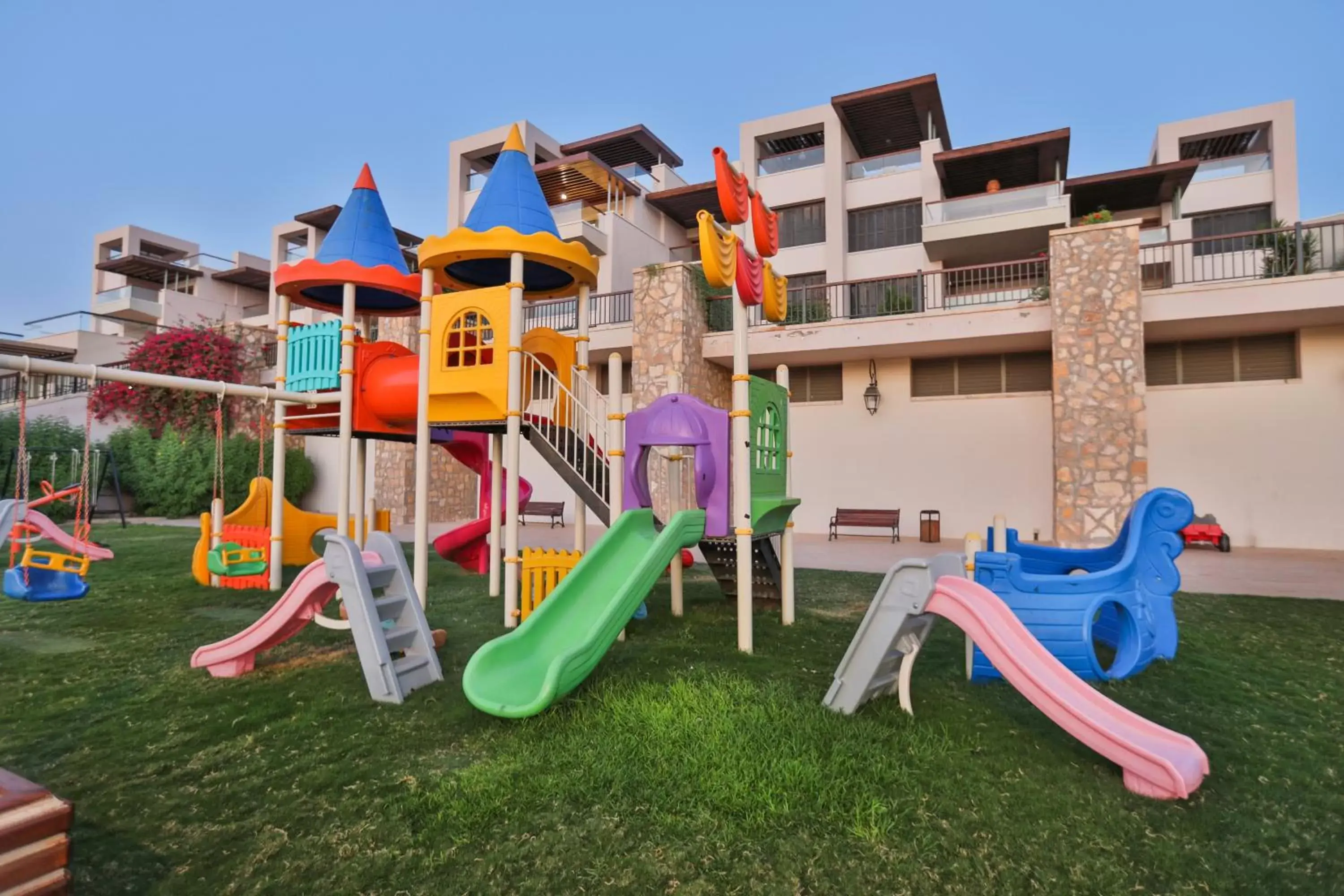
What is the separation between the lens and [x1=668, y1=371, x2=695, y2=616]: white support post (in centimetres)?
639

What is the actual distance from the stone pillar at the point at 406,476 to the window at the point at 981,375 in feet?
36.5

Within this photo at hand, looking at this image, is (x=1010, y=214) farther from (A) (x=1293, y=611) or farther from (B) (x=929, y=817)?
(B) (x=929, y=817)

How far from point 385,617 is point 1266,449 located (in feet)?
47.8

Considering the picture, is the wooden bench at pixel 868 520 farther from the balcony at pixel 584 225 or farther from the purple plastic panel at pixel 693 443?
the balcony at pixel 584 225

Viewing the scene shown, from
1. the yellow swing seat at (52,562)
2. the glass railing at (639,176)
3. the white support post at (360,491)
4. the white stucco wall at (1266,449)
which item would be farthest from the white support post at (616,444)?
the glass railing at (639,176)

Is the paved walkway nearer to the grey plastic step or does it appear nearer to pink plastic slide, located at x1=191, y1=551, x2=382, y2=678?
the grey plastic step

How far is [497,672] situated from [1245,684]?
4753 mm

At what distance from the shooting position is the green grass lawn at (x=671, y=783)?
243cm

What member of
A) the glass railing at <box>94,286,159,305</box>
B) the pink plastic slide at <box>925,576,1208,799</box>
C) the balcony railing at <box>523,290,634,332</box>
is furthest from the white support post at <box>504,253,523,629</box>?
the glass railing at <box>94,286,159,305</box>

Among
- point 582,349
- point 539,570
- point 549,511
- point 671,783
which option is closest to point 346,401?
point 582,349

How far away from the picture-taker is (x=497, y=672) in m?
3.92

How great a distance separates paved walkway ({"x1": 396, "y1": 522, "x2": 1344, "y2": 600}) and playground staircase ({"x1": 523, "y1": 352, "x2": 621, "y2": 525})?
4.47 meters

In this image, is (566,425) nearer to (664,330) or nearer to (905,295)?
(664,330)

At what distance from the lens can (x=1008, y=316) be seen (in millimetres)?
12320
